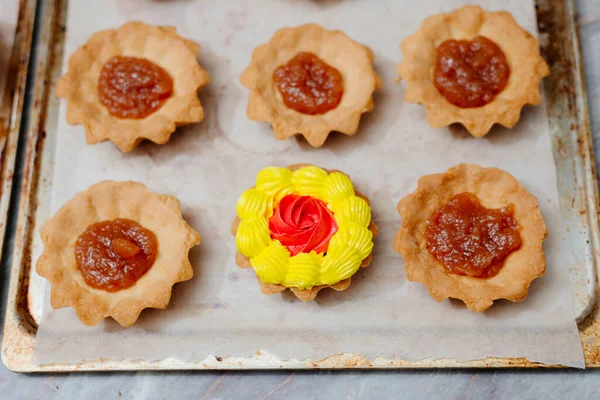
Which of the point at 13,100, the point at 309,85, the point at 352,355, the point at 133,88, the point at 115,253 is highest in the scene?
the point at 309,85

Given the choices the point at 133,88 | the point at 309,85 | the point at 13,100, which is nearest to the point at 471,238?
the point at 309,85

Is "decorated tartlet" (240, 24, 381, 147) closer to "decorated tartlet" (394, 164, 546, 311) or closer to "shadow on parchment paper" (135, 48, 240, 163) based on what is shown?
"shadow on parchment paper" (135, 48, 240, 163)

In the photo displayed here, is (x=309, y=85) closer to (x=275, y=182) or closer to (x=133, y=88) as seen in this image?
(x=275, y=182)

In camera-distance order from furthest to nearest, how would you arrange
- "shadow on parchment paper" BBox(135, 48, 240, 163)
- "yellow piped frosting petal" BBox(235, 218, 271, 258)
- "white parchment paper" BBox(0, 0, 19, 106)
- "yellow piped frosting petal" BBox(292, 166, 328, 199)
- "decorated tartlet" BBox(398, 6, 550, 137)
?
"white parchment paper" BBox(0, 0, 19, 106), "shadow on parchment paper" BBox(135, 48, 240, 163), "decorated tartlet" BBox(398, 6, 550, 137), "yellow piped frosting petal" BBox(292, 166, 328, 199), "yellow piped frosting petal" BBox(235, 218, 271, 258)

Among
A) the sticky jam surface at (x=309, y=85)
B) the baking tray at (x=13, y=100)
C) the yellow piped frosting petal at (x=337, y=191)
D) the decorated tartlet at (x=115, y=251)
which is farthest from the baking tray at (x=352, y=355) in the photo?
the sticky jam surface at (x=309, y=85)

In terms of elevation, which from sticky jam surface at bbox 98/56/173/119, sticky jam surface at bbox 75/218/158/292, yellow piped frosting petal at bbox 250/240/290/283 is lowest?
sticky jam surface at bbox 75/218/158/292

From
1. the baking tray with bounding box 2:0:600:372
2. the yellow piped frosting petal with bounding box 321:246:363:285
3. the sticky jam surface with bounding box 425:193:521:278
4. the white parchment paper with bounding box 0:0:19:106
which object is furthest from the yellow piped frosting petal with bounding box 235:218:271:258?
the white parchment paper with bounding box 0:0:19:106

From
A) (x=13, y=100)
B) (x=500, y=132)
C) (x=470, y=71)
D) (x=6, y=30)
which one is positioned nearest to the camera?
(x=470, y=71)

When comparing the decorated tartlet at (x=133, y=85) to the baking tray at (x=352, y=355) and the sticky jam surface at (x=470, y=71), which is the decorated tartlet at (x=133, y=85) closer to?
the baking tray at (x=352, y=355)
